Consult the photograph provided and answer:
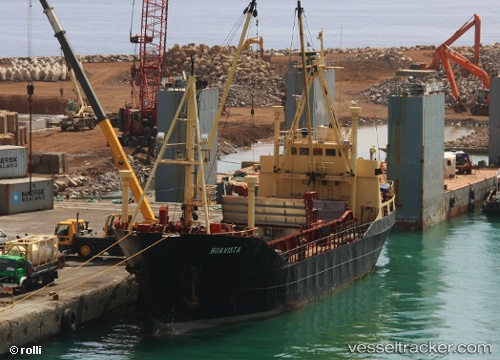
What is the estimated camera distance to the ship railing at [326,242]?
5144 cm

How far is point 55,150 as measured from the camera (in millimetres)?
98750

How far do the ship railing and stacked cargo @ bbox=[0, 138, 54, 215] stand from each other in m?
17.5

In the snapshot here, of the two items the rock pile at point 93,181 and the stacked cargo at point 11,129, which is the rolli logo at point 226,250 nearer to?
the rock pile at point 93,181

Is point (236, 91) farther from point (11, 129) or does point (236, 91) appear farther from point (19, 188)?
point (19, 188)

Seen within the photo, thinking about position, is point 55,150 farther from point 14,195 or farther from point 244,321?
point 244,321

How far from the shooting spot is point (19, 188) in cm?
6600

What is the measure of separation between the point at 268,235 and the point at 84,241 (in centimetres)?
754

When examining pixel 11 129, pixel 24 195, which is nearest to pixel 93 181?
pixel 11 129

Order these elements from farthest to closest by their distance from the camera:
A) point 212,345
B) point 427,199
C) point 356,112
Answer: point 427,199 < point 356,112 < point 212,345

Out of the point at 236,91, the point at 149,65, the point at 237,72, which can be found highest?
the point at 237,72

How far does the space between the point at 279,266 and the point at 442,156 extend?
97.7 ft

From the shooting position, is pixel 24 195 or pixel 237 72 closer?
pixel 24 195

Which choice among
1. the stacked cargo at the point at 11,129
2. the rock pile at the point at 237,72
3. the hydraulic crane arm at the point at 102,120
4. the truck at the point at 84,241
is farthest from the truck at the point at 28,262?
the rock pile at the point at 237,72

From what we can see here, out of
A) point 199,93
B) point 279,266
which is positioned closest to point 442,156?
point 199,93
